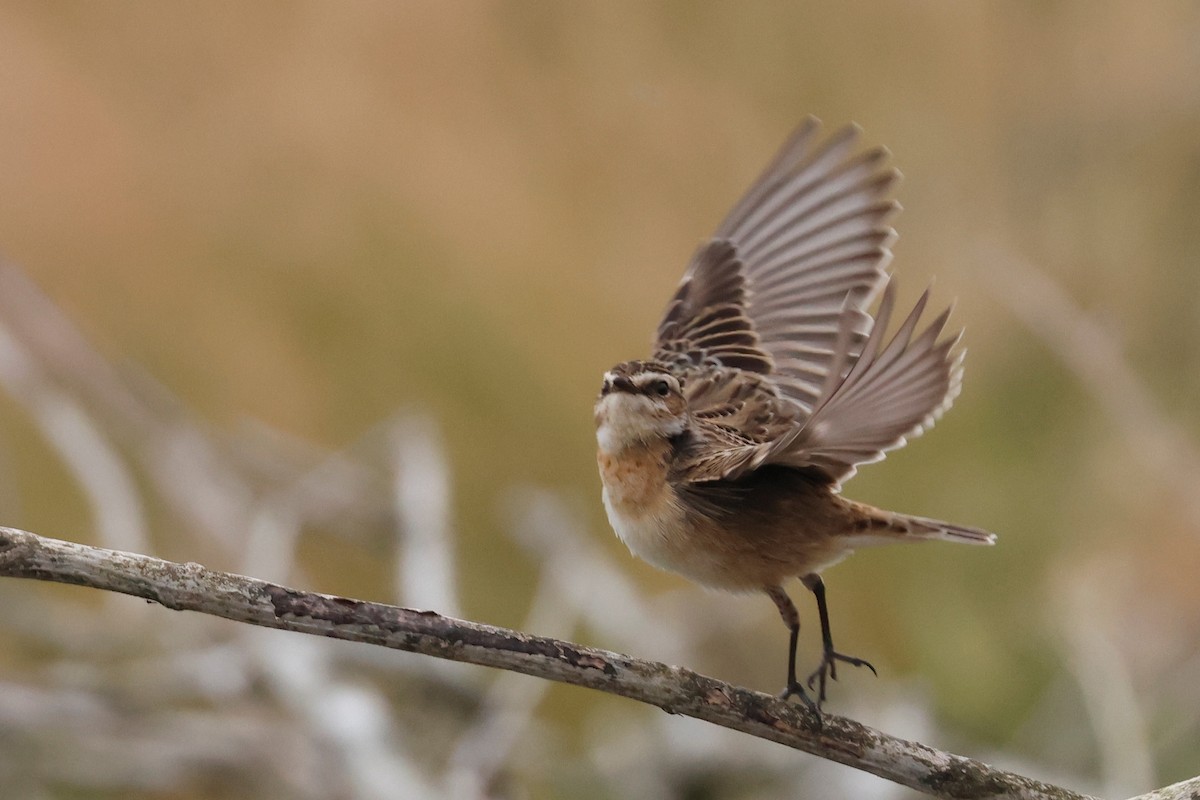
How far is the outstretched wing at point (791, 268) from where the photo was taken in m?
1.36

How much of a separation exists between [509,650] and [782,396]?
2.05 feet

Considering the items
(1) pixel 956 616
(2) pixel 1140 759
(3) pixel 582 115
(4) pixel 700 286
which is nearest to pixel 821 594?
(4) pixel 700 286

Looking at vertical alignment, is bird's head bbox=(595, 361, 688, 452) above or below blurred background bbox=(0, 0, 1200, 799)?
below

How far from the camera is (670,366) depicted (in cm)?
126

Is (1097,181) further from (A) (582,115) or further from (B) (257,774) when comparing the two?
(B) (257,774)

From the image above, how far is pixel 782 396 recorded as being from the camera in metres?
1.27

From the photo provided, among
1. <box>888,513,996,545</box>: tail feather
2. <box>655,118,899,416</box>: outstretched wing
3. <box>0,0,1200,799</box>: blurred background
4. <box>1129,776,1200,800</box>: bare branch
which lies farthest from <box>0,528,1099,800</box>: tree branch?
<box>0,0,1200,799</box>: blurred background

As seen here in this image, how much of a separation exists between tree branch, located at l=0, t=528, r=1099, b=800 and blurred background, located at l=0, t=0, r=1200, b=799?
120cm

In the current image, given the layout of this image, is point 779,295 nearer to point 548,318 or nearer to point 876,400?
point 876,400

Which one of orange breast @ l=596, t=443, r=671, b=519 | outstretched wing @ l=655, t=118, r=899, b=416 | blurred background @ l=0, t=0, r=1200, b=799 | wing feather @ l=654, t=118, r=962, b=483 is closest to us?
orange breast @ l=596, t=443, r=671, b=519

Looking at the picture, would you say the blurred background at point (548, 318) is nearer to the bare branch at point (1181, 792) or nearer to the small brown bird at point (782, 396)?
the small brown bird at point (782, 396)

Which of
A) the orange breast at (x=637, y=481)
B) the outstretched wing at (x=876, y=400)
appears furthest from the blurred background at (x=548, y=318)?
the outstretched wing at (x=876, y=400)

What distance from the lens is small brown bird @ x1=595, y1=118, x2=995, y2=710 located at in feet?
2.86

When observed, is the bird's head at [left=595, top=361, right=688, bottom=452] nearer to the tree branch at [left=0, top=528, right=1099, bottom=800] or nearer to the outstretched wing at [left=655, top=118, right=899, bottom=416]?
the outstretched wing at [left=655, top=118, right=899, bottom=416]
